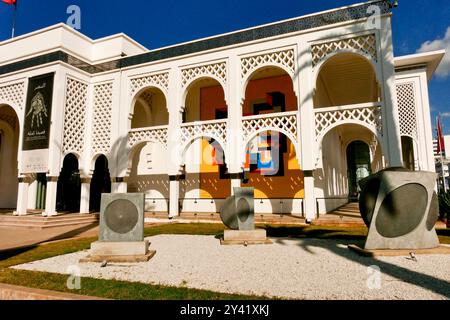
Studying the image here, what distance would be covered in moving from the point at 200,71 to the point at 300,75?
4295 millimetres

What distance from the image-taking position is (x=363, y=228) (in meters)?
8.77

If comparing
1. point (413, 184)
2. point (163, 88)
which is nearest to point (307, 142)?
point (413, 184)

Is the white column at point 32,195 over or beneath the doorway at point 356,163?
beneath

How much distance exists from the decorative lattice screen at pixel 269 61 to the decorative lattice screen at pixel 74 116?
7815 mm

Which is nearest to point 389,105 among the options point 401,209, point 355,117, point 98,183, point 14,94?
point 355,117

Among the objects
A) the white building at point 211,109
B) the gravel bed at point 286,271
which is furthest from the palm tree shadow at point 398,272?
the white building at point 211,109

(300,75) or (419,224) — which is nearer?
(419,224)

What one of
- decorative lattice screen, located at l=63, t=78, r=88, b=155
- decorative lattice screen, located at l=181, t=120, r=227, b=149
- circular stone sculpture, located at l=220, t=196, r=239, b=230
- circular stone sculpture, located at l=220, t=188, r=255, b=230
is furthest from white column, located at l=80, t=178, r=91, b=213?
circular stone sculpture, located at l=220, t=188, r=255, b=230

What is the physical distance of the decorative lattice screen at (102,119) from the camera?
1372cm

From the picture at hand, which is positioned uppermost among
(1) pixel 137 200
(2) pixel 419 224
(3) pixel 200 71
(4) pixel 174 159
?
(3) pixel 200 71

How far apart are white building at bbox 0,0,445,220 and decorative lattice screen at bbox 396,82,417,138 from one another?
0.05 meters

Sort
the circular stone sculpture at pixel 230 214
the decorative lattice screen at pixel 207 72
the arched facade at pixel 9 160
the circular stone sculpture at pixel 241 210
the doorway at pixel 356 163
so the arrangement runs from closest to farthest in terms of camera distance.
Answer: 1. the circular stone sculpture at pixel 241 210
2. the circular stone sculpture at pixel 230 214
3. the decorative lattice screen at pixel 207 72
4. the arched facade at pixel 9 160
5. the doorway at pixel 356 163

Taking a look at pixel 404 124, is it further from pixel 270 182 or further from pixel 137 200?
pixel 137 200

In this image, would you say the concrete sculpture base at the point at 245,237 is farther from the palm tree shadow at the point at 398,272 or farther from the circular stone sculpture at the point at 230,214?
the palm tree shadow at the point at 398,272
